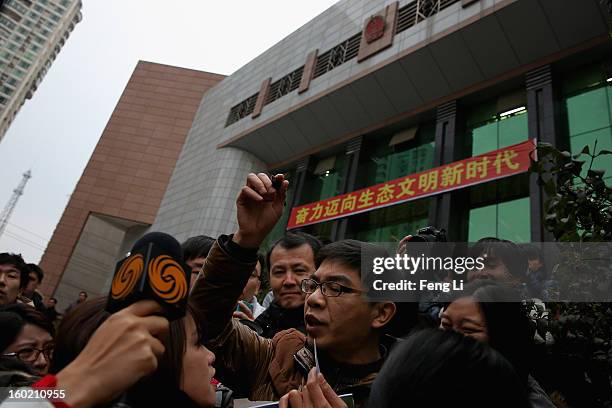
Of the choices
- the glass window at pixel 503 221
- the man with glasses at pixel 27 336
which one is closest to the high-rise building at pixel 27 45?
the glass window at pixel 503 221

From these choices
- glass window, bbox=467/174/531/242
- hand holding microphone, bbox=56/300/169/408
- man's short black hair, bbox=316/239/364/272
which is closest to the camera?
hand holding microphone, bbox=56/300/169/408

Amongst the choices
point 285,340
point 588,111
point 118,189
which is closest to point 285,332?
point 285,340

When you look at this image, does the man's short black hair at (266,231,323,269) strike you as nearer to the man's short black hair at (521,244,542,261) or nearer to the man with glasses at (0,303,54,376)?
the man with glasses at (0,303,54,376)

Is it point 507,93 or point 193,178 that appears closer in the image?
point 507,93

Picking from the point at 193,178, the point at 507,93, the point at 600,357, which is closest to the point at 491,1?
the point at 507,93

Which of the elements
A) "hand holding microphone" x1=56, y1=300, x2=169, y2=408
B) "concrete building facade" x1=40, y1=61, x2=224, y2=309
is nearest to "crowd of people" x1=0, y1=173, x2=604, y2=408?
"hand holding microphone" x1=56, y1=300, x2=169, y2=408

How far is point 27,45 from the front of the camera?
53188 millimetres

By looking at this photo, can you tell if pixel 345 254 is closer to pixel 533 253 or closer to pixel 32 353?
pixel 32 353

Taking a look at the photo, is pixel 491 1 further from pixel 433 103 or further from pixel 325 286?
pixel 325 286

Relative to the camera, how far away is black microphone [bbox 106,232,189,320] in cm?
71

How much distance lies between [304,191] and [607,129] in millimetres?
8935

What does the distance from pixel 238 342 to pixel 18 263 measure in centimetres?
259

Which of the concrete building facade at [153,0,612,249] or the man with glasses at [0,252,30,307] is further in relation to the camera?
the concrete building facade at [153,0,612,249]

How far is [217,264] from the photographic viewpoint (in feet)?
4.82
